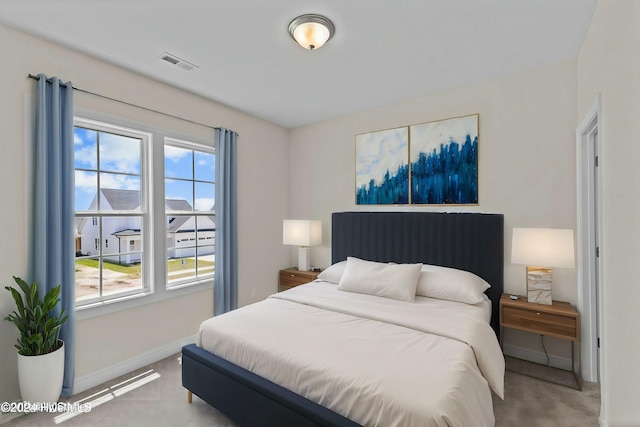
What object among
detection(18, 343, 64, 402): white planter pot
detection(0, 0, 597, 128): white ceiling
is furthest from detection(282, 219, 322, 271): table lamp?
detection(18, 343, 64, 402): white planter pot

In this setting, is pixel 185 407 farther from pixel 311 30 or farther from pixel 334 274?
pixel 311 30

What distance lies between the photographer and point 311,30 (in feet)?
6.79

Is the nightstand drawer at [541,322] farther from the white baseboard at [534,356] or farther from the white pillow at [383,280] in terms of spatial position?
the white pillow at [383,280]

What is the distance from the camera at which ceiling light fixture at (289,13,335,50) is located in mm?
2021

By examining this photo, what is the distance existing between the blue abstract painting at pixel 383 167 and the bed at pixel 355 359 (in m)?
0.85

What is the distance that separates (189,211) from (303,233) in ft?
4.63

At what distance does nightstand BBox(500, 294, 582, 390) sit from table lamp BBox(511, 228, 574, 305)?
121 millimetres

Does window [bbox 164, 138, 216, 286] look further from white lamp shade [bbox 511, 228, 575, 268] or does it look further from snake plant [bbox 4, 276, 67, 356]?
white lamp shade [bbox 511, 228, 575, 268]

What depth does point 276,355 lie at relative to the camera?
5.89 ft

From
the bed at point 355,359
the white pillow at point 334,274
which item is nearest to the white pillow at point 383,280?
the bed at point 355,359

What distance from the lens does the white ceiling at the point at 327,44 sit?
192 centimetres

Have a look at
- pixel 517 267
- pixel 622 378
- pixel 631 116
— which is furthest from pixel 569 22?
pixel 622 378

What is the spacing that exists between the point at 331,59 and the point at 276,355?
2318mm

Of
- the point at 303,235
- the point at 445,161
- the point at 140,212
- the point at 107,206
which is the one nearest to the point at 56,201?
the point at 107,206
